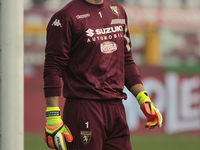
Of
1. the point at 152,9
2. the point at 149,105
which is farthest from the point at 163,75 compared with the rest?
the point at 152,9

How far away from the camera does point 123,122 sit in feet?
7.73

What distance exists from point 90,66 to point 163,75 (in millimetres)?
5374

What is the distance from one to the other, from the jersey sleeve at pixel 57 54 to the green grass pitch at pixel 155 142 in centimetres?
437

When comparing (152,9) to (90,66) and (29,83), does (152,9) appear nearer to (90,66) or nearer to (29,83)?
(29,83)

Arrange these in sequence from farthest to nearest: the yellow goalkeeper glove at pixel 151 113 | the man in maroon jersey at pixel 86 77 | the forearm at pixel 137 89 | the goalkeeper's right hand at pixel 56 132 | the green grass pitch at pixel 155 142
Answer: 1. the green grass pitch at pixel 155 142
2. the forearm at pixel 137 89
3. the yellow goalkeeper glove at pixel 151 113
4. the man in maroon jersey at pixel 86 77
5. the goalkeeper's right hand at pixel 56 132

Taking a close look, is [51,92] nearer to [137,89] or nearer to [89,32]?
[89,32]

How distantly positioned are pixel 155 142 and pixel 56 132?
508cm

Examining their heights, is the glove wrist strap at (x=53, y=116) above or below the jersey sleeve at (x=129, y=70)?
below

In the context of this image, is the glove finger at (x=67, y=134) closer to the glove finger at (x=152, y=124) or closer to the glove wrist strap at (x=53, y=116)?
the glove wrist strap at (x=53, y=116)

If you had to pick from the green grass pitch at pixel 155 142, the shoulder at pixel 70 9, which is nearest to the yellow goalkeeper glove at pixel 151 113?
the shoulder at pixel 70 9

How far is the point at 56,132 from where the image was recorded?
2156 millimetres

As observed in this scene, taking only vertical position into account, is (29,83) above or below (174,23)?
below

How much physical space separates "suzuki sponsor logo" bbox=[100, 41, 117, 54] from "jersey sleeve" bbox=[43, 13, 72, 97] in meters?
0.20

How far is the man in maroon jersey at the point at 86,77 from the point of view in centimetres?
226
